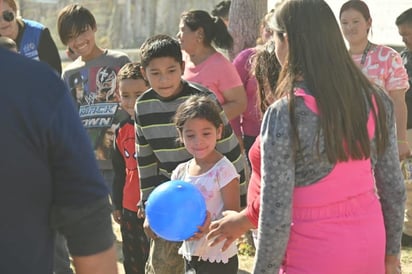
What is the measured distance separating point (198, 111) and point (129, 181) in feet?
3.54

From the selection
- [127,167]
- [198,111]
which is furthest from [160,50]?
[127,167]

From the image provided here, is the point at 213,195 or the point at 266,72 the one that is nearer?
the point at 266,72

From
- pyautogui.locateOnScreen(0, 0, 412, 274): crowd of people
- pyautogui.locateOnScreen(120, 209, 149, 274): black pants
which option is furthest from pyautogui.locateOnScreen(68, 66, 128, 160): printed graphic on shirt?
pyautogui.locateOnScreen(120, 209, 149, 274): black pants

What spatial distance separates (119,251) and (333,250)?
425cm

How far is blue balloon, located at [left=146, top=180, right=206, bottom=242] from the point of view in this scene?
143 inches

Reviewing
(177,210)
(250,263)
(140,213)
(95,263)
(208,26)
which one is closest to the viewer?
(95,263)

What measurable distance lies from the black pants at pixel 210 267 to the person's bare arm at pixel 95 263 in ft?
6.20

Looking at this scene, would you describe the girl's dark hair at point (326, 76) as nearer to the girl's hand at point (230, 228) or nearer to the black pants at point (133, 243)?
the girl's hand at point (230, 228)

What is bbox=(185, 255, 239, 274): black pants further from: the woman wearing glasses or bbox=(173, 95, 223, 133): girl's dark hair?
the woman wearing glasses

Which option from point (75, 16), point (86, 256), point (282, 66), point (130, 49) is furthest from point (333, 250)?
point (130, 49)

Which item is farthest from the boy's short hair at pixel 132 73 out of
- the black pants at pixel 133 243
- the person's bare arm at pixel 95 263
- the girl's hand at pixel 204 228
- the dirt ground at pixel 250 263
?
the person's bare arm at pixel 95 263

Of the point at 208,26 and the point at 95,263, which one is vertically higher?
the point at 208,26

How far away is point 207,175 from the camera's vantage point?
396 centimetres

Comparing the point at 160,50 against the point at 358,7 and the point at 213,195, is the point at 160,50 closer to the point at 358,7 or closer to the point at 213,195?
the point at 213,195
